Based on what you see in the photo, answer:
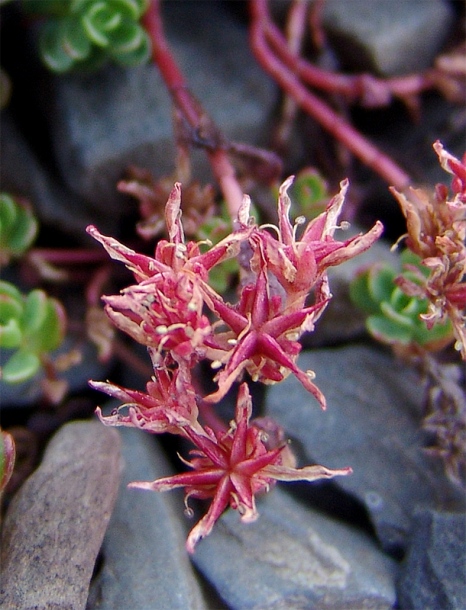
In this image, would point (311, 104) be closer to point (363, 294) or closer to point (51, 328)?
point (363, 294)

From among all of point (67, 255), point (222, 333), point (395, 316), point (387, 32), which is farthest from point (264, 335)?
point (387, 32)

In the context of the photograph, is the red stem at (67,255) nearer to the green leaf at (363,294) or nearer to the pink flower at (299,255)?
the green leaf at (363,294)

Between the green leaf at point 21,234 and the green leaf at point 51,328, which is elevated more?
the green leaf at point 21,234

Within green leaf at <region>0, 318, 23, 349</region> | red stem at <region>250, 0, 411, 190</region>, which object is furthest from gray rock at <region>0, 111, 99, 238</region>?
red stem at <region>250, 0, 411, 190</region>

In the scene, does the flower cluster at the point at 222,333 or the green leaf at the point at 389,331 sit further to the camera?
the green leaf at the point at 389,331

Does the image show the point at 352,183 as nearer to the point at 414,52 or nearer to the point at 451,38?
the point at 414,52

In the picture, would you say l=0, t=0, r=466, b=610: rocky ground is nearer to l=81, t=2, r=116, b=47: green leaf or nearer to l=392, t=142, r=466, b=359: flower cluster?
l=81, t=2, r=116, b=47: green leaf

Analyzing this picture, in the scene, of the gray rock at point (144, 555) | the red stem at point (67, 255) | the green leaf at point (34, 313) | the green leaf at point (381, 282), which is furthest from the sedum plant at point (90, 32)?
the gray rock at point (144, 555)
